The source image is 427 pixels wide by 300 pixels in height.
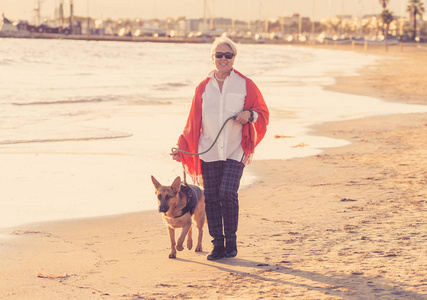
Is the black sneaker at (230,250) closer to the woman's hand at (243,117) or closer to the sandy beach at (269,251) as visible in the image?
the sandy beach at (269,251)

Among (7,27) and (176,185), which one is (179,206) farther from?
(7,27)

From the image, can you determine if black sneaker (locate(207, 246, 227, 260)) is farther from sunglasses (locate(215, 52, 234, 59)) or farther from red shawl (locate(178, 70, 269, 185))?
sunglasses (locate(215, 52, 234, 59))

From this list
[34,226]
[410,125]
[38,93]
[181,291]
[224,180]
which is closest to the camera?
[181,291]

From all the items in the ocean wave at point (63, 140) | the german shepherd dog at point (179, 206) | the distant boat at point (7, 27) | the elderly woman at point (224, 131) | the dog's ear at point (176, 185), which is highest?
the distant boat at point (7, 27)

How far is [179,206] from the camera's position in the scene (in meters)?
5.35

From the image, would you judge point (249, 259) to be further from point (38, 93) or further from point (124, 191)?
point (38, 93)

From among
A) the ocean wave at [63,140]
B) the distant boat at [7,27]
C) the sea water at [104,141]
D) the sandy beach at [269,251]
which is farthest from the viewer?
the distant boat at [7,27]

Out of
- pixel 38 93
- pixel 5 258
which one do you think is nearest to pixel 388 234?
pixel 5 258

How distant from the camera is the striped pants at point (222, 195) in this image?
17.6 feet

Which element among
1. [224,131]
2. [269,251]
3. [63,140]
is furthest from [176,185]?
[63,140]

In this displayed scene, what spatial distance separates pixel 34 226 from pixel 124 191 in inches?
71.4

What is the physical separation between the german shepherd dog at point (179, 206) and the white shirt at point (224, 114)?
1.08ft

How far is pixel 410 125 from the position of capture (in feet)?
47.5

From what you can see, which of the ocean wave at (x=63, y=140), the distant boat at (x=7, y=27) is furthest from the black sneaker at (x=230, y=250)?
the distant boat at (x=7, y=27)
